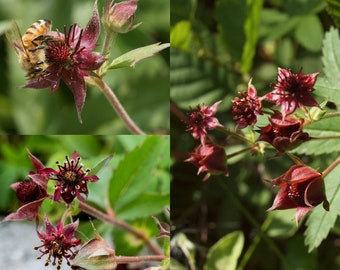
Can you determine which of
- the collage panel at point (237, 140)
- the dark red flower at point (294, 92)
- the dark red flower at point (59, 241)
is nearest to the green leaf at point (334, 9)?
the collage panel at point (237, 140)

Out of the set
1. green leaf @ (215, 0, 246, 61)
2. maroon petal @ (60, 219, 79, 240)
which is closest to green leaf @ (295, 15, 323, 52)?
green leaf @ (215, 0, 246, 61)

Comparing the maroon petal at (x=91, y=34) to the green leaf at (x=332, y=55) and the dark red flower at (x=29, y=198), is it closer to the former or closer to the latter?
the dark red flower at (x=29, y=198)

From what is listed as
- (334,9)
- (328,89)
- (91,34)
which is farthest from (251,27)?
(91,34)

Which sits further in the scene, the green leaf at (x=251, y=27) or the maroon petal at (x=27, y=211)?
the green leaf at (x=251, y=27)

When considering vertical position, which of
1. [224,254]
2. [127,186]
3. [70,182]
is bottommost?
[224,254]

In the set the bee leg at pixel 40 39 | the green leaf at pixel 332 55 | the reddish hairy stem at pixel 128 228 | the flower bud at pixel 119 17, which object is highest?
the flower bud at pixel 119 17

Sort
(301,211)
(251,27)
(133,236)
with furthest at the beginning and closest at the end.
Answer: (251,27), (133,236), (301,211)

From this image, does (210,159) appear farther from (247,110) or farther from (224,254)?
(224,254)
